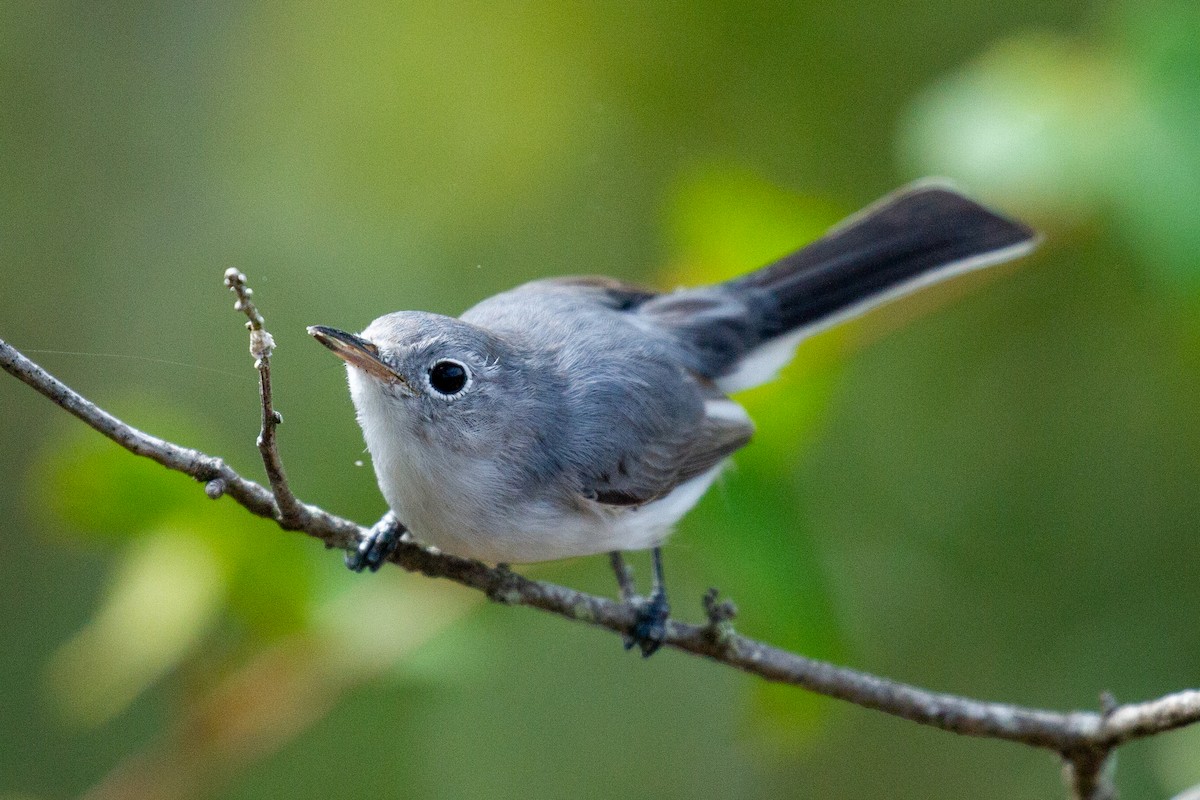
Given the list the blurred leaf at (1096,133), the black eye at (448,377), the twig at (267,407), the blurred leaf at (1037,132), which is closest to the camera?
the twig at (267,407)

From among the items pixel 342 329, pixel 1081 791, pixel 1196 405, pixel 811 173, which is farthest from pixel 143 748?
pixel 1196 405

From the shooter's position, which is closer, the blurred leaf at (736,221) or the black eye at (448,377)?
the black eye at (448,377)

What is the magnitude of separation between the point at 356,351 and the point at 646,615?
35.0 inches

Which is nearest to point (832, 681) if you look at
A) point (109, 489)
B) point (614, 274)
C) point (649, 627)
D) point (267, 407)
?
point (649, 627)

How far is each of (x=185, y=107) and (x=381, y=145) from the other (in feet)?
1.70

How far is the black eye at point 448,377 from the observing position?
1.72 metres

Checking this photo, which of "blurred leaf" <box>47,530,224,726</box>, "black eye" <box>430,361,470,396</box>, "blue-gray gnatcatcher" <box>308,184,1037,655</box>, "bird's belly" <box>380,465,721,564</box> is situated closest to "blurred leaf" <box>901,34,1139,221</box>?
"blue-gray gnatcatcher" <box>308,184,1037,655</box>

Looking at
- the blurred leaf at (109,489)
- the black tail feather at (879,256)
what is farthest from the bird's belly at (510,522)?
the black tail feather at (879,256)

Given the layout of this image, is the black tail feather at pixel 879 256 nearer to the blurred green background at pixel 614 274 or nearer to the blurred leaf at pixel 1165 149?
the blurred green background at pixel 614 274

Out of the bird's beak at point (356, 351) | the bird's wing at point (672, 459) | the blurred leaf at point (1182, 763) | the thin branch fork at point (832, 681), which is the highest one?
the bird's beak at point (356, 351)

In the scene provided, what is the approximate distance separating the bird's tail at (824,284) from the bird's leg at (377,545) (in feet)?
2.89

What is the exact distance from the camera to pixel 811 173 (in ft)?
11.1

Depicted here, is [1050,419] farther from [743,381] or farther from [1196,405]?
[743,381]

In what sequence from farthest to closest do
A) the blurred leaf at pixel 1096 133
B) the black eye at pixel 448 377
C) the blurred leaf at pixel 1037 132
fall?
the blurred leaf at pixel 1037 132, the blurred leaf at pixel 1096 133, the black eye at pixel 448 377
